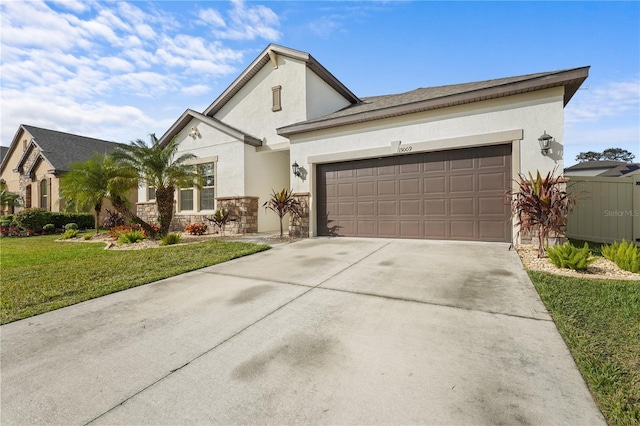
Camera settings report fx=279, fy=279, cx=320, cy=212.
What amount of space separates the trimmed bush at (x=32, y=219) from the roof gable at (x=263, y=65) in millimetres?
10346

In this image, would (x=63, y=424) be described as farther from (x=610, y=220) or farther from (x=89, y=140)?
(x=89, y=140)

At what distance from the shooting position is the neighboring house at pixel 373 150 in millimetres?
7289

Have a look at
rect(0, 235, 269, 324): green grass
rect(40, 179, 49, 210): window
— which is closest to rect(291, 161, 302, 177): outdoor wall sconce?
rect(0, 235, 269, 324): green grass

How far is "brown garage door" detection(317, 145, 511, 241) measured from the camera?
7.66 meters

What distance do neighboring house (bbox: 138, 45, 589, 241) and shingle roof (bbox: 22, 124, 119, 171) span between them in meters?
10.9

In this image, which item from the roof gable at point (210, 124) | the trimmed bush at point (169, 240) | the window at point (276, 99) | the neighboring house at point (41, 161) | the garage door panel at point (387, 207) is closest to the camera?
the garage door panel at point (387, 207)

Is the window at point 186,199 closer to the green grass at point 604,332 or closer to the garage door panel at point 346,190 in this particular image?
the garage door panel at point 346,190

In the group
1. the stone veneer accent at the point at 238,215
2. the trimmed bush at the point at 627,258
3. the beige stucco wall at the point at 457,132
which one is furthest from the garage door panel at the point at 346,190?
the trimmed bush at the point at 627,258

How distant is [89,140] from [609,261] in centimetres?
3068

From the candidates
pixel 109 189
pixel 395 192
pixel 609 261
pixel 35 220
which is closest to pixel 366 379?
pixel 609 261

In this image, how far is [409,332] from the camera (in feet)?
9.37

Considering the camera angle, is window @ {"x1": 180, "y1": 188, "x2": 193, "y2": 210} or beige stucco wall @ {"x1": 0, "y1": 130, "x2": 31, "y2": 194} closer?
window @ {"x1": 180, "y1": 188, "x2": 193, "y2": 210}

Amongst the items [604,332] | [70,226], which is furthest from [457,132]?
[70,226]

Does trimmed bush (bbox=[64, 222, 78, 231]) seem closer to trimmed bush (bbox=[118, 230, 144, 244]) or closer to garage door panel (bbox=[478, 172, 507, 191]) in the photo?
trimmed bush (bbox=[118, 230, 144, 244])
